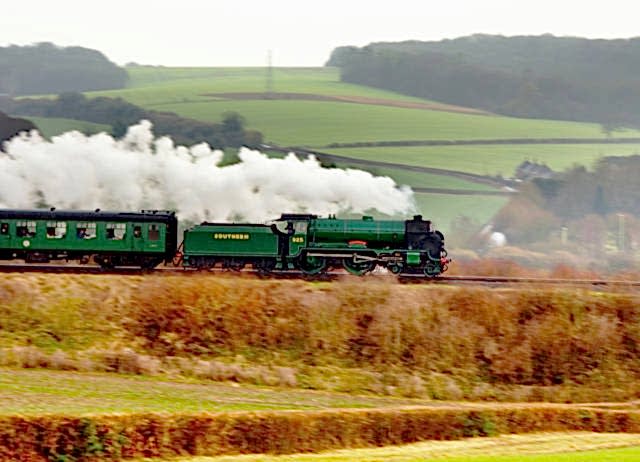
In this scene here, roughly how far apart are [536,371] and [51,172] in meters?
30.9

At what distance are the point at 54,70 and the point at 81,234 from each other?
108 meters

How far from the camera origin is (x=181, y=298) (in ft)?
152

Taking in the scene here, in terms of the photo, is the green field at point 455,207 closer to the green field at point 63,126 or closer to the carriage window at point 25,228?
the green field at point 63,126

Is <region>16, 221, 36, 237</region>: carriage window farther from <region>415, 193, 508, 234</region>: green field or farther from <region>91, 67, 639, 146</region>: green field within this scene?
<region>91, 67, 639, 146</region>: green field

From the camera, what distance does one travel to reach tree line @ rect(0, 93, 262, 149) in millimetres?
106250

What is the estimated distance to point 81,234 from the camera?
5291cm

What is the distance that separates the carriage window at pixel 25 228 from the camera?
53125mm

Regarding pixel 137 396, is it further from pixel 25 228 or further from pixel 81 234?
pixel 25 228

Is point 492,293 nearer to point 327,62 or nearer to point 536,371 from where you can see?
point 536,371

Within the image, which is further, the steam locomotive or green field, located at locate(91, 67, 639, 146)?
green field, located at locate(91, 67, 639, 146)

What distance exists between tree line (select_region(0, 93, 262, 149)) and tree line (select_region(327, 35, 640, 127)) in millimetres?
33610

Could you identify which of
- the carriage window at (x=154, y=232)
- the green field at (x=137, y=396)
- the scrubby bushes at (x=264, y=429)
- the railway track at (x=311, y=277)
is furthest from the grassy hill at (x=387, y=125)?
the scrubby bushes at (x=264, y=429)

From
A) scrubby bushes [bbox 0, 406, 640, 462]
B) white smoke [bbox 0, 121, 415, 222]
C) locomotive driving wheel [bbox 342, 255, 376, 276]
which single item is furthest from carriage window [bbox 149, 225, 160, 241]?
scrubby bushes [bbox 0, 406, 640, 462]

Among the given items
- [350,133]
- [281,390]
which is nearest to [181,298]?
[281,390]
